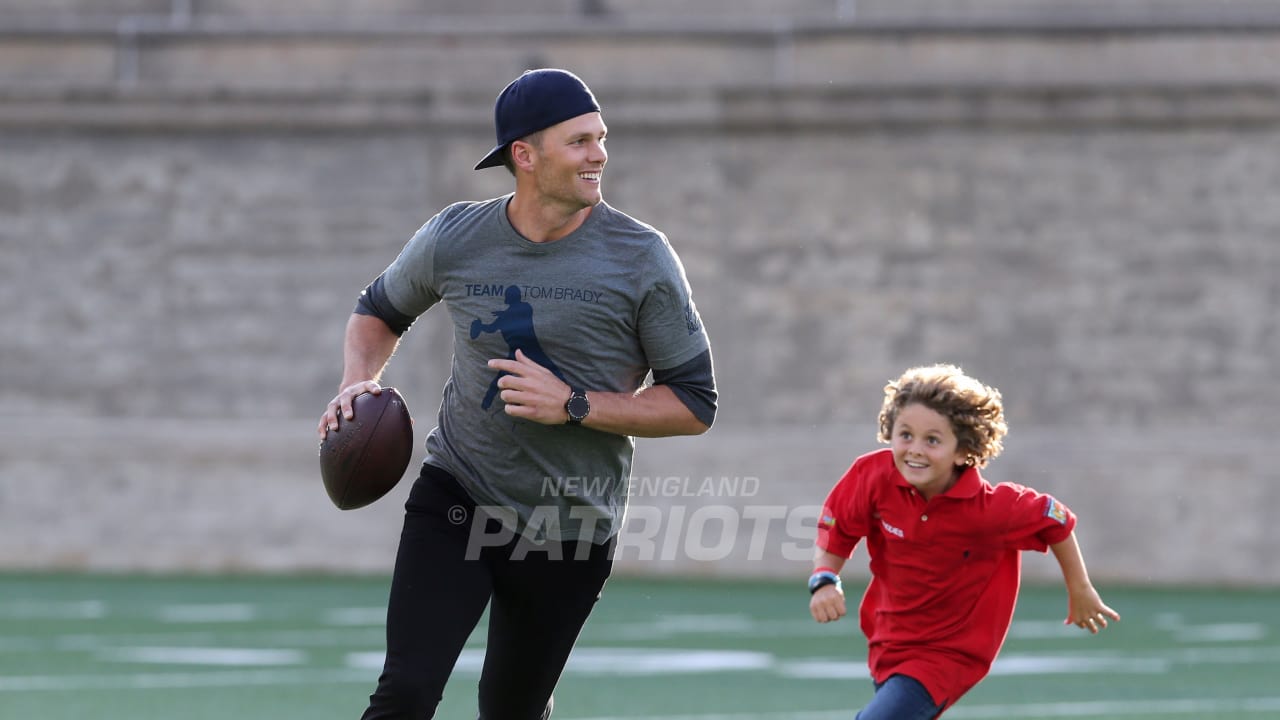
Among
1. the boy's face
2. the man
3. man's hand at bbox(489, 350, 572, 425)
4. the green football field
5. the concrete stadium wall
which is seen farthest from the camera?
the concrete stadium wall

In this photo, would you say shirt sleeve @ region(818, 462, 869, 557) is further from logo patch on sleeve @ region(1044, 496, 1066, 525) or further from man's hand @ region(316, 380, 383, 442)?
man's hand @ region(316, 380, 383, 442)

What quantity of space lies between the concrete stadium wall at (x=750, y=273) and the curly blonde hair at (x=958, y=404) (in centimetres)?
936

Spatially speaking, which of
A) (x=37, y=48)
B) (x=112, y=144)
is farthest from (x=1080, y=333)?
(x=37, y=48)

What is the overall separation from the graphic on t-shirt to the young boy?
39.8 inches

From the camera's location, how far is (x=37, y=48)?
15.1 m

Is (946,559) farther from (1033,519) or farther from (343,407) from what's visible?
(343,407)

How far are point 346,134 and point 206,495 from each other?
3.35 metres


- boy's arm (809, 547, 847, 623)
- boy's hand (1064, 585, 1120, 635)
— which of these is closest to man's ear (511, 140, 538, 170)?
boy's arm (809, 547, 847, 623)

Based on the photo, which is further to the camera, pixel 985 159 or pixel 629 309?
pixel 985 159

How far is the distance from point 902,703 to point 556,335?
141 cm

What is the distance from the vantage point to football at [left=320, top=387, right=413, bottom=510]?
4648 mm

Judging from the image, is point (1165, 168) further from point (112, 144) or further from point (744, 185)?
point (112, 144)

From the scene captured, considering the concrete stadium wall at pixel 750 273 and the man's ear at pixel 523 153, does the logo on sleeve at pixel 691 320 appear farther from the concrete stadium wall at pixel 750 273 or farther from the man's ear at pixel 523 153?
the concrete stadium wall at pixel 750 273

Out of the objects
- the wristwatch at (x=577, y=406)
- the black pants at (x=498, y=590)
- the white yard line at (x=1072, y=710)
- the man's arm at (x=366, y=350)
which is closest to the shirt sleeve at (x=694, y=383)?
the wristwatch at (x=577, y=406)
